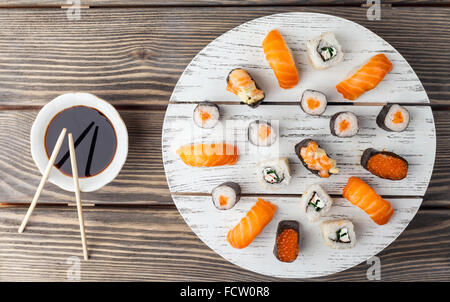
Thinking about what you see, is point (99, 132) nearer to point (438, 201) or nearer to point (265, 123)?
point (265, 123)

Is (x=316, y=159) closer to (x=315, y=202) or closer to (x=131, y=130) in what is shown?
(x=315, y=202)

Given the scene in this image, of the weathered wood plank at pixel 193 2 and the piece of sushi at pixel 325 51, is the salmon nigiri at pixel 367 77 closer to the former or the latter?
the piece of sushi at pixel 325 51

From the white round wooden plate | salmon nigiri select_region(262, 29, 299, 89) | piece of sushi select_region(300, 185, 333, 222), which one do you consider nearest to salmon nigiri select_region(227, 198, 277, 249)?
the white round wooden plate

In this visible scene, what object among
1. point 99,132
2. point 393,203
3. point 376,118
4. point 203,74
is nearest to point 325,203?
point 393,203

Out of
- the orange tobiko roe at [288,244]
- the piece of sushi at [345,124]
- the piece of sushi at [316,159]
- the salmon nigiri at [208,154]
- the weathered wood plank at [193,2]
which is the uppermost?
the weathered wood plank at [193,2]

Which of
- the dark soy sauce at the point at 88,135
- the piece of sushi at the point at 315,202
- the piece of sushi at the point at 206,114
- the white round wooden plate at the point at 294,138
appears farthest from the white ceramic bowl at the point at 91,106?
the piece of sushi at the point at 315,202

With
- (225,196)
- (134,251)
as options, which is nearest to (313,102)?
(225,196)
